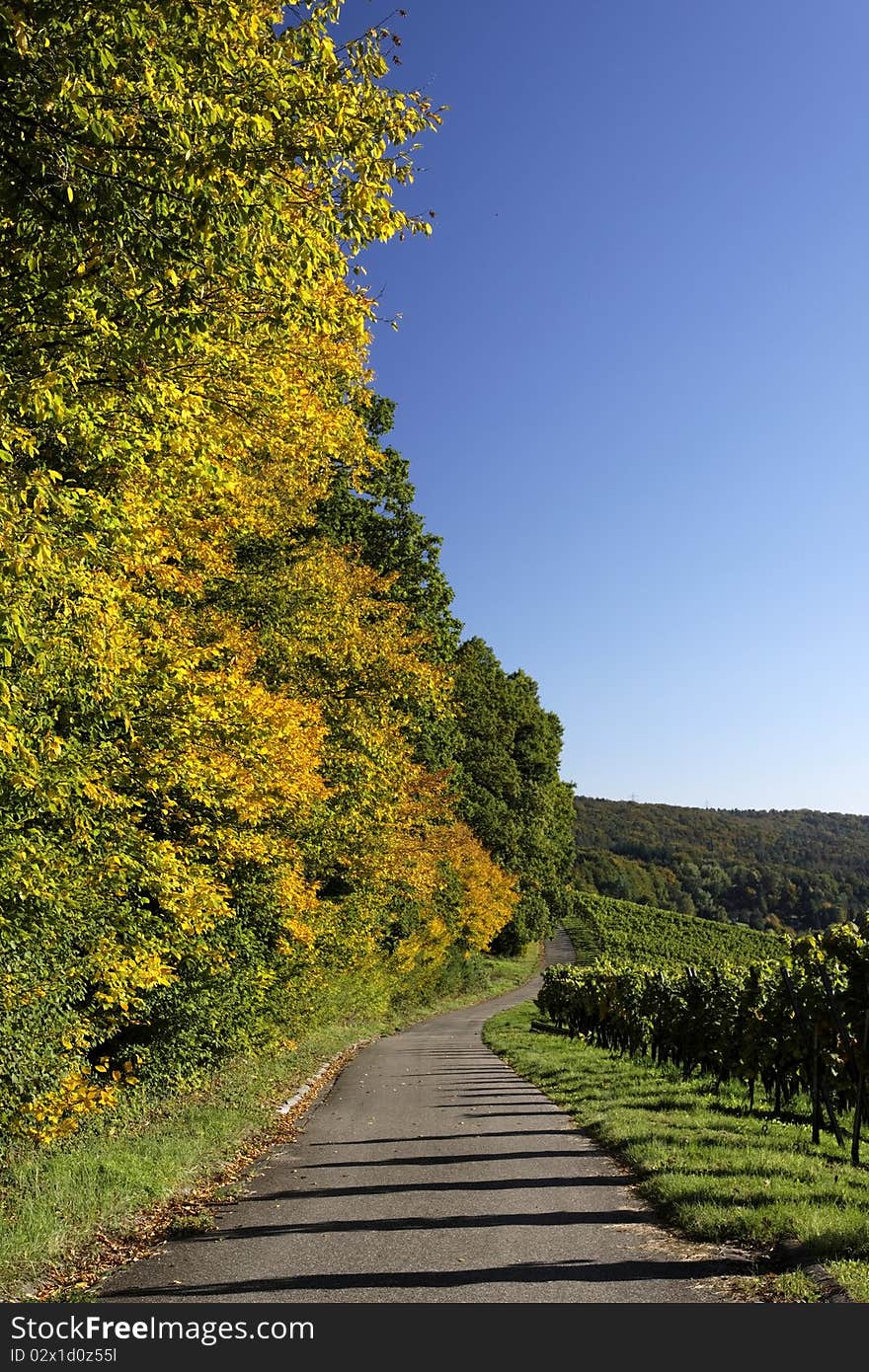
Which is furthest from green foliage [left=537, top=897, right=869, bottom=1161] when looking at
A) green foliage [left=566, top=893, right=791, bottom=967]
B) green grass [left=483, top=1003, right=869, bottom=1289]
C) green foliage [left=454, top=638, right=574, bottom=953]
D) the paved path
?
green foliage [left=566, top=893, right=791, bottom=967]

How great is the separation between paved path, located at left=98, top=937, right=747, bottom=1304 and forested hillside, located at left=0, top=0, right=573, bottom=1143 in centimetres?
291

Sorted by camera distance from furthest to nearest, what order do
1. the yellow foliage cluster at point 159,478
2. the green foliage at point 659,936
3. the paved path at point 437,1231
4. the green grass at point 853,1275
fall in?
the green foliage at point 659,936
the paved path at point 437,1231
the yellow foliage cluster at point 159,478
the green grass at point 853,1275

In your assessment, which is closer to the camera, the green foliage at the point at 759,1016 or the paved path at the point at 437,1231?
the paved path at the point at 437,1231

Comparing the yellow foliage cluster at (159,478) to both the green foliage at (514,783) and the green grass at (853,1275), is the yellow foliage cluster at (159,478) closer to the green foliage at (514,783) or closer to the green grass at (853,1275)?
the green grass at (853,1275)

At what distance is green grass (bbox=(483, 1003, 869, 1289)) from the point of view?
714cm

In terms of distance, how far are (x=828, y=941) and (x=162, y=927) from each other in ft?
27.1

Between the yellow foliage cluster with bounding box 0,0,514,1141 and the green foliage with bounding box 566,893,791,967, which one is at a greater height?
the yellow foliage cluster with bounding box 0,0,514,1141

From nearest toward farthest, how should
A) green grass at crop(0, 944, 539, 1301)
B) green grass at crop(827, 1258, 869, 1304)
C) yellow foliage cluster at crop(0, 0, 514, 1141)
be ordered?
green grass at crop(827, 1258, 869, 1304) < yellow foliage cluster at crop(0, 0, 514, 1141) < green grass at crop(0, 944, 539, 1301)

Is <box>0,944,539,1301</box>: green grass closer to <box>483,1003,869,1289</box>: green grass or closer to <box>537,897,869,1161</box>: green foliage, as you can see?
<box>483,1003,869,1289</box>: green grass

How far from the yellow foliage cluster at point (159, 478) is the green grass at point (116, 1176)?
1.90 feet

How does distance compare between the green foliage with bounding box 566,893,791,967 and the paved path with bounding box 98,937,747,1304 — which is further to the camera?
the green foliage with bounding box 566,893,791,967

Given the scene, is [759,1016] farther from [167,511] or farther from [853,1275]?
[167,511]

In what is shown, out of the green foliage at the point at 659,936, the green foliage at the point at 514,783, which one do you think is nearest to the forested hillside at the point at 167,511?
the green foliage at the point at 514,783

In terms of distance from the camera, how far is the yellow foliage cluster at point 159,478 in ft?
19.4
